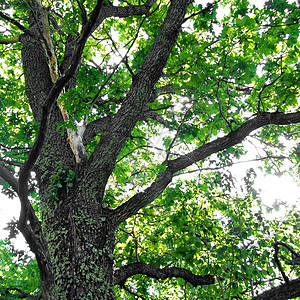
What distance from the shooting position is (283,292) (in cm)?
→ 219

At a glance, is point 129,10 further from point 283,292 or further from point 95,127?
point 283,292

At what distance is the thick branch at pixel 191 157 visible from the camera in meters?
3.33

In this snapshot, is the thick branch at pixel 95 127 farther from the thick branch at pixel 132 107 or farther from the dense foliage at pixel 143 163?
the thick branch at pixel 132 107

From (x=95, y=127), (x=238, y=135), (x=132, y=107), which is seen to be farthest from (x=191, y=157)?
(x=95, y=127)

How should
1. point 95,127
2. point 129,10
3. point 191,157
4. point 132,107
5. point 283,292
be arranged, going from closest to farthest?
point 283,292 → point 132,107 → point 191,157 → point 95,127 → point 129,10

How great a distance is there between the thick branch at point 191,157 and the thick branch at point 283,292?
1.76 meters

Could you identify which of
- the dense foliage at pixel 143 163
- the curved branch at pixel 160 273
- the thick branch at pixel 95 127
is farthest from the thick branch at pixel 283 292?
the thick branch at pixel 95 127

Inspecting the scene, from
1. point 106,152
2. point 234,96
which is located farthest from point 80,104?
point 234,96

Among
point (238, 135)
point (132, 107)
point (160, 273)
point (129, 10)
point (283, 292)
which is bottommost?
point (283, 292)

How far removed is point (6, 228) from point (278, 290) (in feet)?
15.0

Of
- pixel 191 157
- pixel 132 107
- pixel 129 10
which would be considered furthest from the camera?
pixel 129 10

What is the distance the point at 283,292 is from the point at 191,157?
2.16 m

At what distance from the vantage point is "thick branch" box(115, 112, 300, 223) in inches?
131

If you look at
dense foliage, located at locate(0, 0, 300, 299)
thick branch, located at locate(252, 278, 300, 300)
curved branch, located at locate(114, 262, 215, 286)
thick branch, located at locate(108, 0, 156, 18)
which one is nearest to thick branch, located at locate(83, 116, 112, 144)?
dense foliage, located at locate(0, 0, 300, 299)
